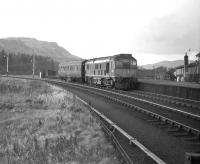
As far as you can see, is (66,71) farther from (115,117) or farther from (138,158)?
(138,158)

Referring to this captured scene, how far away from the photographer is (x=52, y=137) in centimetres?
1188

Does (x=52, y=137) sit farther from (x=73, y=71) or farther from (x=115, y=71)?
(x=73, y=71)

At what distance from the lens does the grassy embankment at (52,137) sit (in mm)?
8711

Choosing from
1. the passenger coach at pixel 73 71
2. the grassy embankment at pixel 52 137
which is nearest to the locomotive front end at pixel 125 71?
the passenger coach at pixel 73 71

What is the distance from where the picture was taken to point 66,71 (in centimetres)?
5338

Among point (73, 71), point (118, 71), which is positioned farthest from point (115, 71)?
point (73, 71)

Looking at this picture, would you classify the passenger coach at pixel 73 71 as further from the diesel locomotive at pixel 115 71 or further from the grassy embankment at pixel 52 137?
the grassy embankment at pixel 52 137

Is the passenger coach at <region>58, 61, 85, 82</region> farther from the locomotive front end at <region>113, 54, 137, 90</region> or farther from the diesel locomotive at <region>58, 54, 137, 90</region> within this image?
the locomotive front end at <region>113, 54, 137, 90</region>

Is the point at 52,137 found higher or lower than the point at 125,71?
lower

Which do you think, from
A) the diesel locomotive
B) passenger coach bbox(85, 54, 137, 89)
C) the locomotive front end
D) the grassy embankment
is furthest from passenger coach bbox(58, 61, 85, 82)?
the grassy embankment

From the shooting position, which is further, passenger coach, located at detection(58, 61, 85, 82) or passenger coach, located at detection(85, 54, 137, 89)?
passenger coach, located at detection(58, 61, 85, 82)

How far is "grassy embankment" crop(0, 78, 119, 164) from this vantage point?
8.71m

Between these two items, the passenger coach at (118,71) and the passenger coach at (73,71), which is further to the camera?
the passenger coach at (73,71)

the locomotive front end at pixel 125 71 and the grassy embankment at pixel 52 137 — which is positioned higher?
the locomotive front end at pixel 125 71
